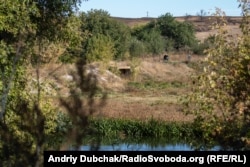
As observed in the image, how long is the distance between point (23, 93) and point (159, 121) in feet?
58.1

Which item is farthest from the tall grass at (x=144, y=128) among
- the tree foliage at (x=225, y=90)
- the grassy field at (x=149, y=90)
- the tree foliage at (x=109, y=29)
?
the tree foliage at (x=109, y=29)

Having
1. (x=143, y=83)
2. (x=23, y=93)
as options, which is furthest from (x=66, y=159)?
(x=143, y=83)

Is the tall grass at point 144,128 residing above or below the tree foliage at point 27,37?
below

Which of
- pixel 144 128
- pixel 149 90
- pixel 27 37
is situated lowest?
pixel 149 90

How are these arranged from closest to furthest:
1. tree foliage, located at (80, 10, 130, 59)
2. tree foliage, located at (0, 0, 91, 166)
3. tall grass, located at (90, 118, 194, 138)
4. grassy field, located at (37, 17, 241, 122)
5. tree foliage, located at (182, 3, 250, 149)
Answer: tree foliage, located at (182, 3, 250, 149), tree foliage, located at (0, 0, 91, 166), tall grass, located at (90, 118, 194, 138), grassy field, located at (37, 17, 241, 122), tree foliage, located at (80, 10, 130, 59)

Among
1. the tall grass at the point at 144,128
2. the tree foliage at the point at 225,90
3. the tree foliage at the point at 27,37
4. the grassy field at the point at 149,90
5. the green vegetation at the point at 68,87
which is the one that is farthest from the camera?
the grassy field at the point at 149,90

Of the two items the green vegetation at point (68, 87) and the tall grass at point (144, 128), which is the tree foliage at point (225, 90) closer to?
the green vegetation at point (68, 87)

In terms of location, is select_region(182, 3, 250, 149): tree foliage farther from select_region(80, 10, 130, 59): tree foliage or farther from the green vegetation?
select_region(80, 10, 130, 59): tree foliage

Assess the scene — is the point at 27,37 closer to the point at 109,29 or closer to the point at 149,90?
the point at 149,90

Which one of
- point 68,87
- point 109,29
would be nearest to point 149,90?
point 109,29

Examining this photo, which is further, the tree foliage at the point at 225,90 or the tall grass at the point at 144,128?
the tall grass at the point at 144,128

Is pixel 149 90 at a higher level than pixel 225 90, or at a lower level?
lower

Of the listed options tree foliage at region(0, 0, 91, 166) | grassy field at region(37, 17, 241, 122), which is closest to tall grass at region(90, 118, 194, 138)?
grassy field at region(37, 17, 241, 122)

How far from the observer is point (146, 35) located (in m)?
78.9
